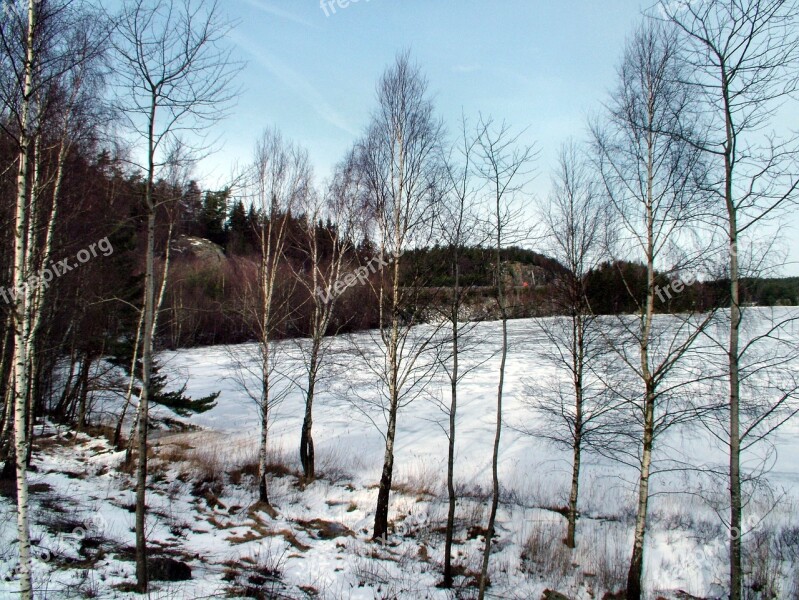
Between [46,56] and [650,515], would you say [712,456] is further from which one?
[46,56]

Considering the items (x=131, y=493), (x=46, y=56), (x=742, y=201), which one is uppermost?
(x=46, y=56)

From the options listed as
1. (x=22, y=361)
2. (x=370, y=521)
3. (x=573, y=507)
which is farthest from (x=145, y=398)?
(x=573, y=507)

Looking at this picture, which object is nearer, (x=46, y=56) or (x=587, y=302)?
(x=46, y=56)

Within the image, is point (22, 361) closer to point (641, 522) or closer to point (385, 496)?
point (385, 496)

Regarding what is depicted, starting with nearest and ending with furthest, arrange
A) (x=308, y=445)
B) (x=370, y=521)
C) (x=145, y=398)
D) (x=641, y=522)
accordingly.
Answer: (x=145, y=398)
(x=641, y=522)
(x=370, y=521)
(x=308, y=445)

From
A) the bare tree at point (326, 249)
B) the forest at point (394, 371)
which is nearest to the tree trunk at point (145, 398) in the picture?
the forest at point (394, 371)

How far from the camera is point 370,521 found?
1056 centimetres

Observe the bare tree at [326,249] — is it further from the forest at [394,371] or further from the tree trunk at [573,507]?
the tree trunk at [573,507]

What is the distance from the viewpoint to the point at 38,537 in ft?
21.7

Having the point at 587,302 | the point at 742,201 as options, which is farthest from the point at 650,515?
the point at 742,201

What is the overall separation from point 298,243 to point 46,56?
764 centimetres

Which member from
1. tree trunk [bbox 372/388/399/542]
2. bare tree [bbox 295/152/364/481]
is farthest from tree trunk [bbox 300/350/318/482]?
tree trunk [bbox 372/388/399/542]

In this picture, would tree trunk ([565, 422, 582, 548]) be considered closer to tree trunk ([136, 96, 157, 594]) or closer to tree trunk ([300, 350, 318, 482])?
tree trunk ([300, 350, 318, 482])

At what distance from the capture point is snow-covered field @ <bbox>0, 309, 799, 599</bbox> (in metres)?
7.08
